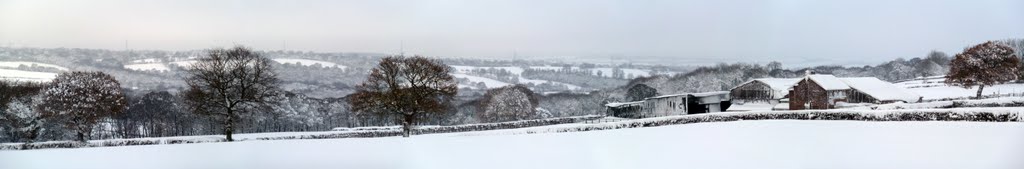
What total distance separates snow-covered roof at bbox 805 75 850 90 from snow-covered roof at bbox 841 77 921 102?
0.24 metres

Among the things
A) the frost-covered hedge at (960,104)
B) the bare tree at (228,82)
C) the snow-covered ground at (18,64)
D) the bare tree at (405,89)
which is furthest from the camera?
the bare tree at (405,89)

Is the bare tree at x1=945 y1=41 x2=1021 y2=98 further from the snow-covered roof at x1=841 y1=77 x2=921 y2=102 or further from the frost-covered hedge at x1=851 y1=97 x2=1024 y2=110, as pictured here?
the snow-covered roof at x1=841 y1=77 x2=921 y2=102

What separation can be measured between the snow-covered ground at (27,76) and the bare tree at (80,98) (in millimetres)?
369

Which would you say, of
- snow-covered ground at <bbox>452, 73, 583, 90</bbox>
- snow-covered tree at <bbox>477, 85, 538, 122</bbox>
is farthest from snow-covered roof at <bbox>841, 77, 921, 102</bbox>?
snow-covered tree at <bbox>477, 85, 538, 122</bbox>

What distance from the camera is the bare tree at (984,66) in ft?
79.0

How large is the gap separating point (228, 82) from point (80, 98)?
5701mm

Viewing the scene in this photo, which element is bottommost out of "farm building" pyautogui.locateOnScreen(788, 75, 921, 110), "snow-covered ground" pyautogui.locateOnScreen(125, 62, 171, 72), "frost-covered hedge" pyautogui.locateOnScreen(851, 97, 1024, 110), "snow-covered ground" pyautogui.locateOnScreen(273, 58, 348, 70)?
"frost-covered hedge" pyautogui.locateOnScreen(851, 97, 1024, 110)

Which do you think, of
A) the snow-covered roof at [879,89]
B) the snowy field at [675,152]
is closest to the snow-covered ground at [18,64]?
the snowy field at [675,152]

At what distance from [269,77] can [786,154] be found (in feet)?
62.5

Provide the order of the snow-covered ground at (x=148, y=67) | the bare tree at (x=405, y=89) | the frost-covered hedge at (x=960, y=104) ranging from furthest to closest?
1. the bare tree at (x=405, y=89)
2. the snow-covered ground at (x=148, y=67)
3. the frost-covered hedge at (x=960, y=104)

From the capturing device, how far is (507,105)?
35719 mm

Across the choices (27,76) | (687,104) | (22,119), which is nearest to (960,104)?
(687,104)

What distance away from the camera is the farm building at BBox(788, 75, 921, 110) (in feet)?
78.4

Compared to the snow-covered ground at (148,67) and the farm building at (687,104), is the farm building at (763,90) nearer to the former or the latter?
the farm building at (687,104)
